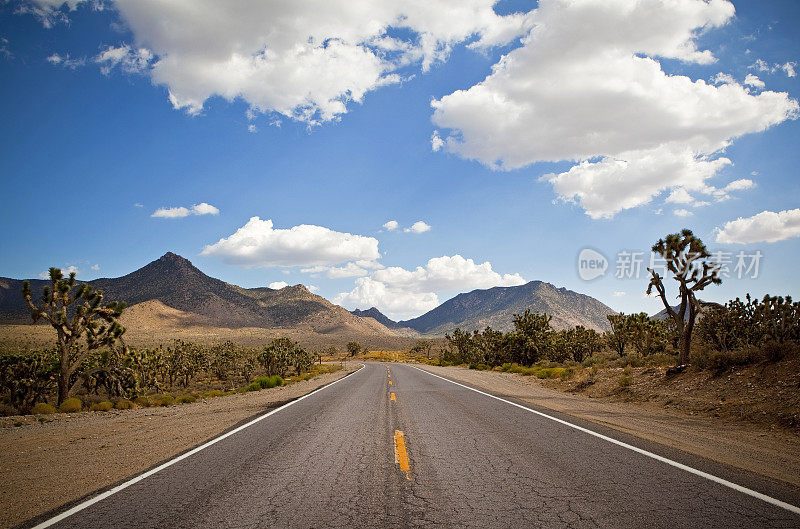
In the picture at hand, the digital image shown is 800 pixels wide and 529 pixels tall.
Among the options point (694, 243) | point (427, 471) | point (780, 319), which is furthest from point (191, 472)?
point (780, 319)

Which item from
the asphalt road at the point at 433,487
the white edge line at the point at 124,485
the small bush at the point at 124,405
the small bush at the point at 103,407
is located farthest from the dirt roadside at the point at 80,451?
the small bush at the point at 124,405

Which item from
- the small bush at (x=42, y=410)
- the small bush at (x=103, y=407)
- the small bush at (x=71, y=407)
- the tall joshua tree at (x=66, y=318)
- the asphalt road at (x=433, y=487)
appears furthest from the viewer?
the tall joshua tree at (x=66, y=318)

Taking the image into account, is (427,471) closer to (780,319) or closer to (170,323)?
(780,319)

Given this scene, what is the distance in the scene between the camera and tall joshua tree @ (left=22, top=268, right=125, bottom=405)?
773 inches

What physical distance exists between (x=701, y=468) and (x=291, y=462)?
6.06 m

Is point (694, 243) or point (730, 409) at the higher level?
point (694, 243)

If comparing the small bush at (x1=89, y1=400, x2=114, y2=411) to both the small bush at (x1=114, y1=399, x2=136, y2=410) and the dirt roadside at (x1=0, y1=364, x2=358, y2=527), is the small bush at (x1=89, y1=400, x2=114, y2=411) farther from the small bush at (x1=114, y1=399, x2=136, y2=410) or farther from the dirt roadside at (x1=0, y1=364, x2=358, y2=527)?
the dirt roadside at (x1=0, y1=364, x2=358, y2=527)

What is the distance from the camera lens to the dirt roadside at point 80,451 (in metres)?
5.16

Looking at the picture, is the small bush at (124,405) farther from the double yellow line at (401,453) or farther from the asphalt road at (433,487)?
the double yellow line at (401,453)

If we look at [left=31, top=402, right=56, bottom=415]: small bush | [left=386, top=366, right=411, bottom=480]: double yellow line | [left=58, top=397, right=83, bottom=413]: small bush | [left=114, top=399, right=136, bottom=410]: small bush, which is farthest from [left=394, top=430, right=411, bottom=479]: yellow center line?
[left=31, top=402, right=56, bottom=415]: small bush

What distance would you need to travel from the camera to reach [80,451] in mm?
7699

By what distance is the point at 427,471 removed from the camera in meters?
5.62

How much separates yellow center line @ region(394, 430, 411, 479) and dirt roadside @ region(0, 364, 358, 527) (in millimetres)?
3868

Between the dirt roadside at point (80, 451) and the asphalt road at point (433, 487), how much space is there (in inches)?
28.5
